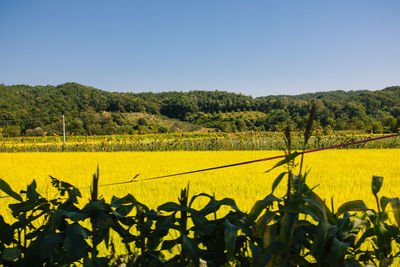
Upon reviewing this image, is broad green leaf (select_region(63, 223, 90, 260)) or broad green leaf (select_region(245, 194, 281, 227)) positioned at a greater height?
broad green leaf (select_region(245, 194, 281, 227))

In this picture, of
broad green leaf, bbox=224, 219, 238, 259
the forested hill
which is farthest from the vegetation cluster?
the forested hill

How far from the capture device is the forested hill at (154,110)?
46.8 meters

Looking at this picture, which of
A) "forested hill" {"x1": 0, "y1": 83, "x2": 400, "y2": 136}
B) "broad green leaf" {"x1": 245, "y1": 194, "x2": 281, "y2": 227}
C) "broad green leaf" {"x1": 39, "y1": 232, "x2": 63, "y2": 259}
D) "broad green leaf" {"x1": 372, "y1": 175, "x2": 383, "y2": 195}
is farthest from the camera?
"forested hill" {"x1": 0, "y1": 83, "x2": 400, "y2": 136}

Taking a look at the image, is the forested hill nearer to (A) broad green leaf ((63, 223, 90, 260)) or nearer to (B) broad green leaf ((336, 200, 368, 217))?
(B) broad green leaf ((336, 200, 368, 217))

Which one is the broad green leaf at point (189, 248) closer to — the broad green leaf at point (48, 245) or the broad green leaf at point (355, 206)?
the broad green leaf at point (48, 245)

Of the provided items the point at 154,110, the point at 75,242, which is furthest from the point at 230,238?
the point at 154,110

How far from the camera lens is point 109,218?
923 mm

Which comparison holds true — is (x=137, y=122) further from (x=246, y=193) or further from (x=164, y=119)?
(x=246, y=193)

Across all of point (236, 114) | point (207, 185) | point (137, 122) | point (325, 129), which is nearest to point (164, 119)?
point (137, 122)

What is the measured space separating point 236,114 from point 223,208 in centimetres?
7329

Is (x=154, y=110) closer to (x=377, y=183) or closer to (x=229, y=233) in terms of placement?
(x=377, y=183)

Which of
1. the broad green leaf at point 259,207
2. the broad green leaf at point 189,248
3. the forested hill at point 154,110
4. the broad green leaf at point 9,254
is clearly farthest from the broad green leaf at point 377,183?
the forested hill at point 154,110

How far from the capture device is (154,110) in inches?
2997

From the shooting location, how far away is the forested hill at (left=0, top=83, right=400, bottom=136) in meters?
46.8
